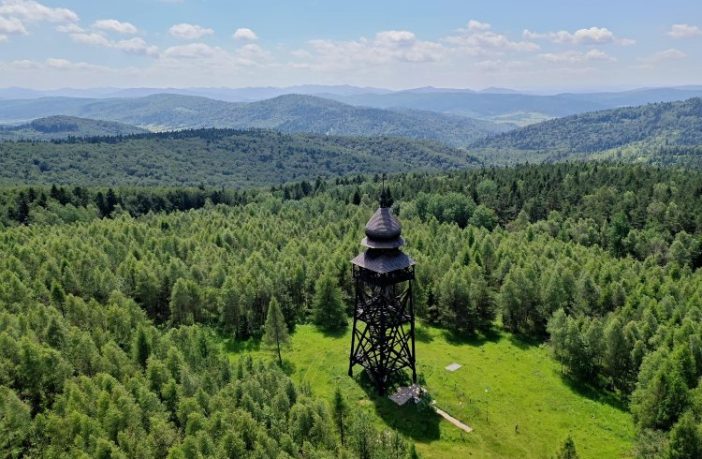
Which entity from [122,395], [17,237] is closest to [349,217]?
[17,237]

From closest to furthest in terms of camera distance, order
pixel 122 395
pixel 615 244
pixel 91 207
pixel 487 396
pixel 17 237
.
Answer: pixel 122 395
pixel 487 396
pixel 17 237
pixel 615 244
pixel 91 207

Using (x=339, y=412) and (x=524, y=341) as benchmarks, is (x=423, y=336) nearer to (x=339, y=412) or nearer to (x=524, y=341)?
(x=524, y=341)

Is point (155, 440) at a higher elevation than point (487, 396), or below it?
higher

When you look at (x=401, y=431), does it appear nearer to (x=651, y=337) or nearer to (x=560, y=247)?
(x=651, y=337)

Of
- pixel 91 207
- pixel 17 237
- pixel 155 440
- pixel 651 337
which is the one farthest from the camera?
pixel 91 207

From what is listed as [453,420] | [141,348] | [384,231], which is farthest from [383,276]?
[141,348]

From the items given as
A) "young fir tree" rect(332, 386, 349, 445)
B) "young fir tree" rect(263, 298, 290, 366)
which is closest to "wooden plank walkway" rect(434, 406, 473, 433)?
"young fir tree" rect(332, 386, 349, 445)

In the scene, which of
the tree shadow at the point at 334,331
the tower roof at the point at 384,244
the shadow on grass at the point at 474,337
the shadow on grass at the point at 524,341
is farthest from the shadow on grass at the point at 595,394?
the tree shadow at the point at 334,331
